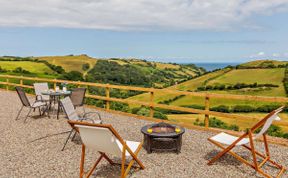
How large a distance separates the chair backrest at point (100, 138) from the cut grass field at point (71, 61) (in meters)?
60.5

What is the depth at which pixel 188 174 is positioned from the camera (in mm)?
4363

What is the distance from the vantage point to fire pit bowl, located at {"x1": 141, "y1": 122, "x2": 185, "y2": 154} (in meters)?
5.14

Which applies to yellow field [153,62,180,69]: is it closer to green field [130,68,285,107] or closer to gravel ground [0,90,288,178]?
green field [130,68,285,107]

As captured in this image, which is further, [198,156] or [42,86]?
[42,86]

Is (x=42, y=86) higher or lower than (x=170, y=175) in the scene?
higher

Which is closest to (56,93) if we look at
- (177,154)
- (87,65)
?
(177,154)

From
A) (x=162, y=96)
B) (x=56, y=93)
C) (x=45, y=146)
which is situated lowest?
(x=162, y=96)

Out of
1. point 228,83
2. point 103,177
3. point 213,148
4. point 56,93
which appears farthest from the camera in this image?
point 228,83

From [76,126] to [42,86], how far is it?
245 inches

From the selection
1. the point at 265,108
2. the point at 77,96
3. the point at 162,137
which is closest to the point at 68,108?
the point at 162,137

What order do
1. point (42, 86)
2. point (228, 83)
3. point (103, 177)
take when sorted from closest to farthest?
point (103, 177) < point (42, 86) < point (228, 83)

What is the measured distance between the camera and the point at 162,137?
5.10 m

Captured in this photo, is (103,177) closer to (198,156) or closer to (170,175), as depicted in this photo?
(170,175)

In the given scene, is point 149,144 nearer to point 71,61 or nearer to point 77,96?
point 77,96
